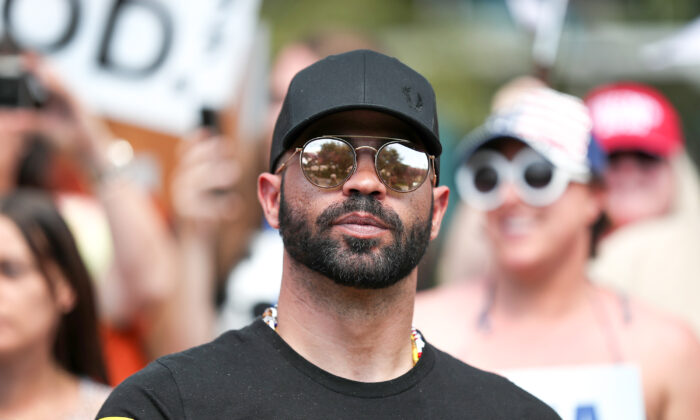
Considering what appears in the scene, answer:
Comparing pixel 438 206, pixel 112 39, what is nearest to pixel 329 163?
pixel 438 206

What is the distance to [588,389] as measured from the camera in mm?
3314

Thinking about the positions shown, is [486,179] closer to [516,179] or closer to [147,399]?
[516,179]

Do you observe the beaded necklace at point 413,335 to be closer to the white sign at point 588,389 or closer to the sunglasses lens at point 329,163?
the sunglasses lens at point 329,163

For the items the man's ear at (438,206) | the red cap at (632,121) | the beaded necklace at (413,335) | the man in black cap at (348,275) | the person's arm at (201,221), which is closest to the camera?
the man in black cap at (348,275)

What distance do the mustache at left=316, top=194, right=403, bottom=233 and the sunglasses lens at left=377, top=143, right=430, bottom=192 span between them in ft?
0.19

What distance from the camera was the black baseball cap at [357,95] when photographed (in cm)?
214

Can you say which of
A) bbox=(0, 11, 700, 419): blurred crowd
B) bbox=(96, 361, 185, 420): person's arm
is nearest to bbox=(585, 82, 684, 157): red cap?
bbox=(0, 11, 700, 419): blurred crowd

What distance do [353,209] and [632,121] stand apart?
10.4ft

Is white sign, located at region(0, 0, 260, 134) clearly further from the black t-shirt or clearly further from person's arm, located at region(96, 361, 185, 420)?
person's arm, located at region(96, 361, 185, 420)

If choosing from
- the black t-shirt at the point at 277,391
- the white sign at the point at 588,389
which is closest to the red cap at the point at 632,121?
the white sign at the point at 588,389

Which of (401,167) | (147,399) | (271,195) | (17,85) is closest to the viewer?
(147,399)

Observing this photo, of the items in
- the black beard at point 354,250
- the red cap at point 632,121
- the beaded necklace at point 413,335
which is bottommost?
the beaded necklace at point 413,335

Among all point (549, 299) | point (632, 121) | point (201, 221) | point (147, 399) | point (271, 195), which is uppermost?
point (632, 121)

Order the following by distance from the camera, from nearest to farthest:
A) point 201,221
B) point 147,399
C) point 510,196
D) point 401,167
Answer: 1. point 147,399
2. point 401,167
3. point 510,196
4. point 201,221
